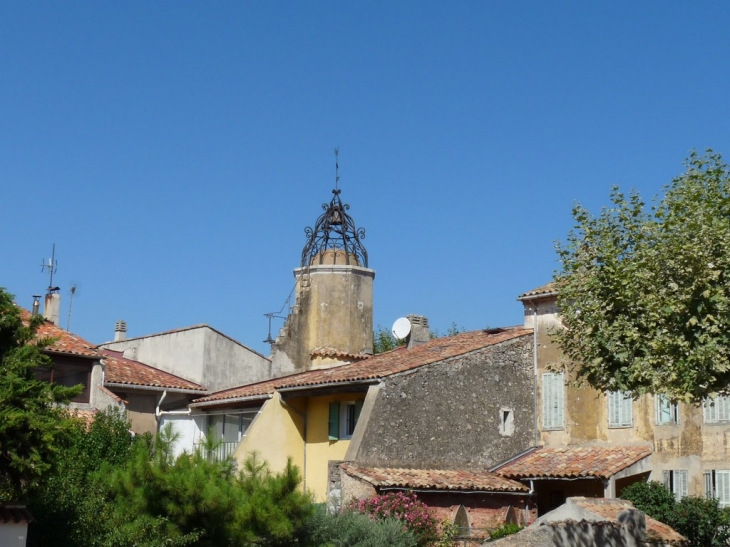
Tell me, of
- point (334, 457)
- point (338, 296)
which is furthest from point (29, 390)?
point (338, 296)

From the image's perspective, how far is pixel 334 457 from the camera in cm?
3078

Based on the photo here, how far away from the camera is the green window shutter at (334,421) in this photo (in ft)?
102

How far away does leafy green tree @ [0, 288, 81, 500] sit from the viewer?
55.4ft

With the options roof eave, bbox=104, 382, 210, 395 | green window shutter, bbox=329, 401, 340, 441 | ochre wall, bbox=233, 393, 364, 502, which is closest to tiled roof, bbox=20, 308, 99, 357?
roof eave, bbox=104, 382, 210, 395

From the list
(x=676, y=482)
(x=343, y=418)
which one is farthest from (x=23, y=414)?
(x=676, y=482)

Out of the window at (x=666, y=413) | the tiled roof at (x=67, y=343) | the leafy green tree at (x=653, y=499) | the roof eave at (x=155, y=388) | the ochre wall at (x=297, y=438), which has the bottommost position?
the leafy green tree at (x=653, y=499)

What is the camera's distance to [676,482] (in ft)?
88.2

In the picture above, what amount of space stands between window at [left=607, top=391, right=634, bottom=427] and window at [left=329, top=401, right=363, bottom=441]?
728cm

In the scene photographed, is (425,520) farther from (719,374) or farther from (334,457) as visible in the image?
(719,374)

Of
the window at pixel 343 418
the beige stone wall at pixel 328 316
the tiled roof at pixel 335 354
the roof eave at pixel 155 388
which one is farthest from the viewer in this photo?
the beige stone wall at pixel 328 316

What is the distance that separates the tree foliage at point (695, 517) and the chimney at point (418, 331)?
1177 cm

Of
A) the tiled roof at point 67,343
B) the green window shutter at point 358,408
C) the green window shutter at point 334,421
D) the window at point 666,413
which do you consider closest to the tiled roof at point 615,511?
the window at point 666,413

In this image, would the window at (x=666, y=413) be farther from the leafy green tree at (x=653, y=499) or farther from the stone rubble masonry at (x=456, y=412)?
the stone rubble masonry at (x=456, y=412)

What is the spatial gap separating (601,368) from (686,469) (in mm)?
10549
